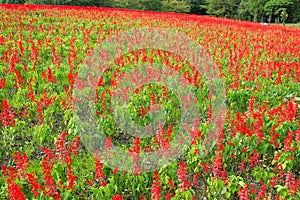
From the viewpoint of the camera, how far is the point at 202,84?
6.83 meters

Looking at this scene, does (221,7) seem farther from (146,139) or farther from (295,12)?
(146,139)

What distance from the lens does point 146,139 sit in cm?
464

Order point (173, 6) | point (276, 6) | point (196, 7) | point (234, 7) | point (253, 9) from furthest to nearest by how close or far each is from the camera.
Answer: point (234, 7), point (196, 7), point (253, 9), point (276, 6), point (173, 6)

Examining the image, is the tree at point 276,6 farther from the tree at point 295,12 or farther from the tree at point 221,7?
the tree at point 221,7

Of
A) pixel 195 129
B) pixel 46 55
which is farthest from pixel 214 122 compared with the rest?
pixel 46 55

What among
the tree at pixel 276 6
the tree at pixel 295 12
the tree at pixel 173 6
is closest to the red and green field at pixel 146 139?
the tree at pixel 173 6

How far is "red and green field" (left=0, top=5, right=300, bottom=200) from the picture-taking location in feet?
10.7

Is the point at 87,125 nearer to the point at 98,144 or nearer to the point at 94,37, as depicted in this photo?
the point at 98,144

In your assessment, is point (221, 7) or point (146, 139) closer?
point (146, 139)

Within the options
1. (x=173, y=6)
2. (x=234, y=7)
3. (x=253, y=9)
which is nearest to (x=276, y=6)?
(x=253, y=9)

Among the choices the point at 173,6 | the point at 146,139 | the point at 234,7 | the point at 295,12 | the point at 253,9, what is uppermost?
the point at 234,7

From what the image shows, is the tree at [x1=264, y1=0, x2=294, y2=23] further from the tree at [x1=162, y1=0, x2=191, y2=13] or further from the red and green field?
the red and green field

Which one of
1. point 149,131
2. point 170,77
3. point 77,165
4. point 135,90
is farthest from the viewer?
point 170,77

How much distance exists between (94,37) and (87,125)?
7.77 meters
